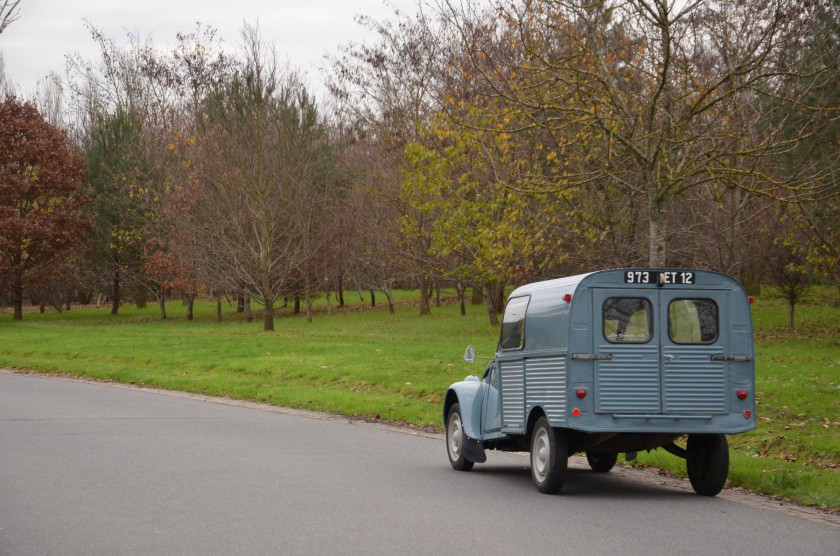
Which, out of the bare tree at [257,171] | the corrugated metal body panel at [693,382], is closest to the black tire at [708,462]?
the corrugated metal body panel at [693,382]

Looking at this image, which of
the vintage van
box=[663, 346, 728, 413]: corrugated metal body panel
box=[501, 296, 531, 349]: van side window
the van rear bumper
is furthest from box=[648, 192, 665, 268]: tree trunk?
the van rear bumper

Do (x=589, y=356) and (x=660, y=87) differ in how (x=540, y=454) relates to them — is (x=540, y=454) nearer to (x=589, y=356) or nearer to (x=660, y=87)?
(x=589, y=356)

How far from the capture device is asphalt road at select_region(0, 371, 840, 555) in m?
6.81

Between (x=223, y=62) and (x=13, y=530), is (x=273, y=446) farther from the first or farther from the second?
(x=223, y=62)

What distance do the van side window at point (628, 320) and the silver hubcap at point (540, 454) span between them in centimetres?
118

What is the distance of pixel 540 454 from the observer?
373 inches

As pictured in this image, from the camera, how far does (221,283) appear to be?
44.2 metres

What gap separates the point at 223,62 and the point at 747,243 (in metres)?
26.9

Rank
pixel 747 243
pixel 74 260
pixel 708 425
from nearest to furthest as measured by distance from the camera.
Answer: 1. pixel 708 425
2. pixel 747 243
3. pixel 74 260

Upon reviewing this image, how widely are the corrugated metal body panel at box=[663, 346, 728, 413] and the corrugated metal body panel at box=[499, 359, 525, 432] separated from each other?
5.24 ft

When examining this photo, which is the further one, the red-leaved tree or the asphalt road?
the red-leaved tree

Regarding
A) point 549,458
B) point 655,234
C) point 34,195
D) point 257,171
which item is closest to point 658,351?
point 549,458

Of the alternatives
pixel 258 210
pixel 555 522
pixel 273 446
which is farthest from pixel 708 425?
pixel 258 210

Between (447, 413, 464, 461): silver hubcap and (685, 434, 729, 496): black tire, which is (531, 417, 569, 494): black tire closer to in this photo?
(685, 434, 729, 496): black tire
